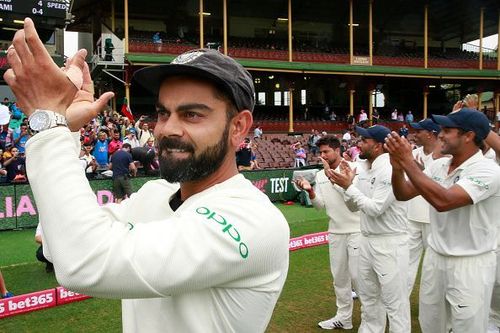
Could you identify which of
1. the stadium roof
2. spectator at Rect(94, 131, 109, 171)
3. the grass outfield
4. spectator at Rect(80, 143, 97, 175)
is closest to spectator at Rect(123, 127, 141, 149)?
spectator at Rect(94, 131, 109, 171)

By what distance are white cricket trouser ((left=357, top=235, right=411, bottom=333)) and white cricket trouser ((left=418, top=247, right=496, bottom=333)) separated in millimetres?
739

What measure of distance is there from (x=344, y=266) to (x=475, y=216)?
7.75 ft

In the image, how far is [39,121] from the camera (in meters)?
1.26

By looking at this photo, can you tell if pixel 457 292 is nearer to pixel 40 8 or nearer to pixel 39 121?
pixel 39 121

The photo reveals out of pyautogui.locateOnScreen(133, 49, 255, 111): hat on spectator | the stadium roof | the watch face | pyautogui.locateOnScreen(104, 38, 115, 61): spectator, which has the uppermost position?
the stadium roof

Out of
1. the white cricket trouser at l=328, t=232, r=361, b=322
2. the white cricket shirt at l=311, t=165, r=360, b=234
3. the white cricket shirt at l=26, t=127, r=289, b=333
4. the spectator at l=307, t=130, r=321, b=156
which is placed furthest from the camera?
the spectator at l=307, t=130, r=321, b=156

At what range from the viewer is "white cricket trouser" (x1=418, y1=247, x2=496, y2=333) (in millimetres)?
3918

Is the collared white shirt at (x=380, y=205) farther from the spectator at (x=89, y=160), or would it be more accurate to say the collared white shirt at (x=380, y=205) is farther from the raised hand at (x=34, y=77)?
the spectator at (x=89, y=160)

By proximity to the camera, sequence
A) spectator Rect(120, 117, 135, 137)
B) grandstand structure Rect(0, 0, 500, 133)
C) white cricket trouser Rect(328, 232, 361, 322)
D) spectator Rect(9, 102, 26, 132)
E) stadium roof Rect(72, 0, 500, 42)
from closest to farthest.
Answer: white cricket trouser Rect(328, 232, 361, 322), spectator Rect(9, 102, 26, 132), spectator Rect(120, 117, 135, 137), grandstand structure Rect(0, 0, 500, 133), stadium roof Rect(72, 0, 500, 42)

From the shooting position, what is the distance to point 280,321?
575cm

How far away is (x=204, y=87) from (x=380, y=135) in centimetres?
416

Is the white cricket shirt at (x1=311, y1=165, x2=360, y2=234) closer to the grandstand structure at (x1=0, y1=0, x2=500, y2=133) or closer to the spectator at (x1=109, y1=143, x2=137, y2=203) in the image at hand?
the spectator at (x1=109, y1=143, x2=137, y2=203)

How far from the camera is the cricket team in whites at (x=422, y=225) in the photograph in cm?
391

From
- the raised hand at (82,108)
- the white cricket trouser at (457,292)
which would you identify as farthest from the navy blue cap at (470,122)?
the raised hand at (82,108)
